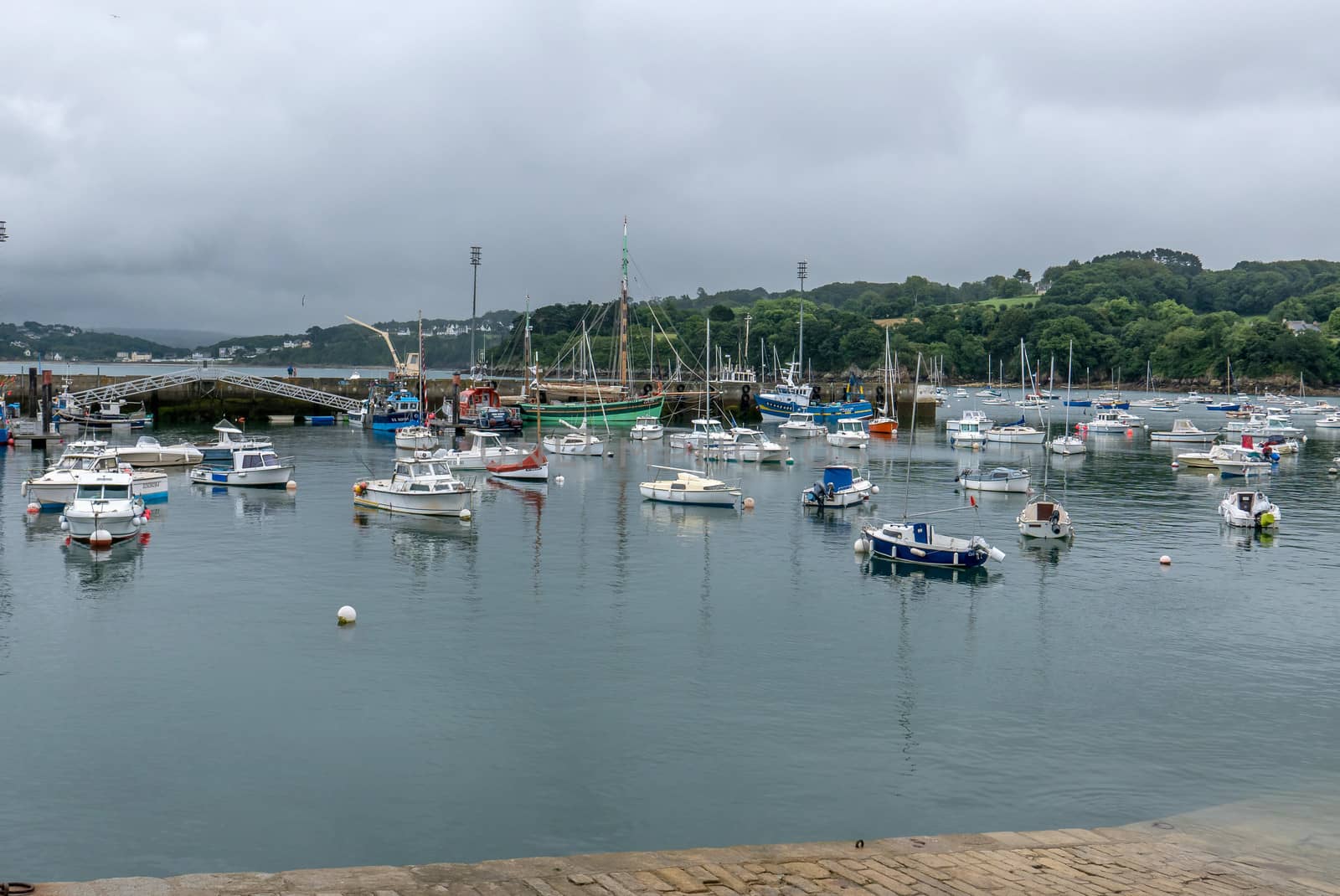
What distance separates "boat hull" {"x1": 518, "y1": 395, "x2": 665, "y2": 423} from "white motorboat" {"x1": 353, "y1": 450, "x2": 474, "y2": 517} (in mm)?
72986

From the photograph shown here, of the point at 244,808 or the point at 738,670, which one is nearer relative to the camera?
the point at 244,808

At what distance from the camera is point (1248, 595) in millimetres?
44969

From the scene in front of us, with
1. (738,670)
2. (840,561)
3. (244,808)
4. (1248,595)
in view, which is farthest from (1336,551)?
(244,808)

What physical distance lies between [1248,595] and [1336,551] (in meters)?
13.6

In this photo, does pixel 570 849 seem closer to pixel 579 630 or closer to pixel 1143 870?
pixel 1143 870

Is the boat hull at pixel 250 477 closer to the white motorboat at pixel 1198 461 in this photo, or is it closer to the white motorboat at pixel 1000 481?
the white motorboat at pixel 1000 481

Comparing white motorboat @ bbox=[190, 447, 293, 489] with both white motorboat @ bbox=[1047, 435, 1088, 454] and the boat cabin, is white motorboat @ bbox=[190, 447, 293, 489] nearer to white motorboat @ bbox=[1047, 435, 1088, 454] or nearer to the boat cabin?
the boat cabin

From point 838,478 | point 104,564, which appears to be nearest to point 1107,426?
point 838,478

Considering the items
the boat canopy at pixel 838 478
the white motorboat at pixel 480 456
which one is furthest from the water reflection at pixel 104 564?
the boat canopy at pixel 838 478

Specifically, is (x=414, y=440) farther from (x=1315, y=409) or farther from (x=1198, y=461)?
(x=1315, y=409)

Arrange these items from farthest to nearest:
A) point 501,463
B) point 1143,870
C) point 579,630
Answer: point 501,463
point 579,630
point 1143,870

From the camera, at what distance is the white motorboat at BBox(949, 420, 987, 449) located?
114 meters

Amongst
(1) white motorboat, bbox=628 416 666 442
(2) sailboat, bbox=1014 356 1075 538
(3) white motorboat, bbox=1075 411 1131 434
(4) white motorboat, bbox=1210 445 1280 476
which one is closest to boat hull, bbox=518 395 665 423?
(1) white motorboat, bbox=628 416 666 442

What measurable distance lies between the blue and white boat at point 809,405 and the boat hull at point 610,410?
66.4 feet
